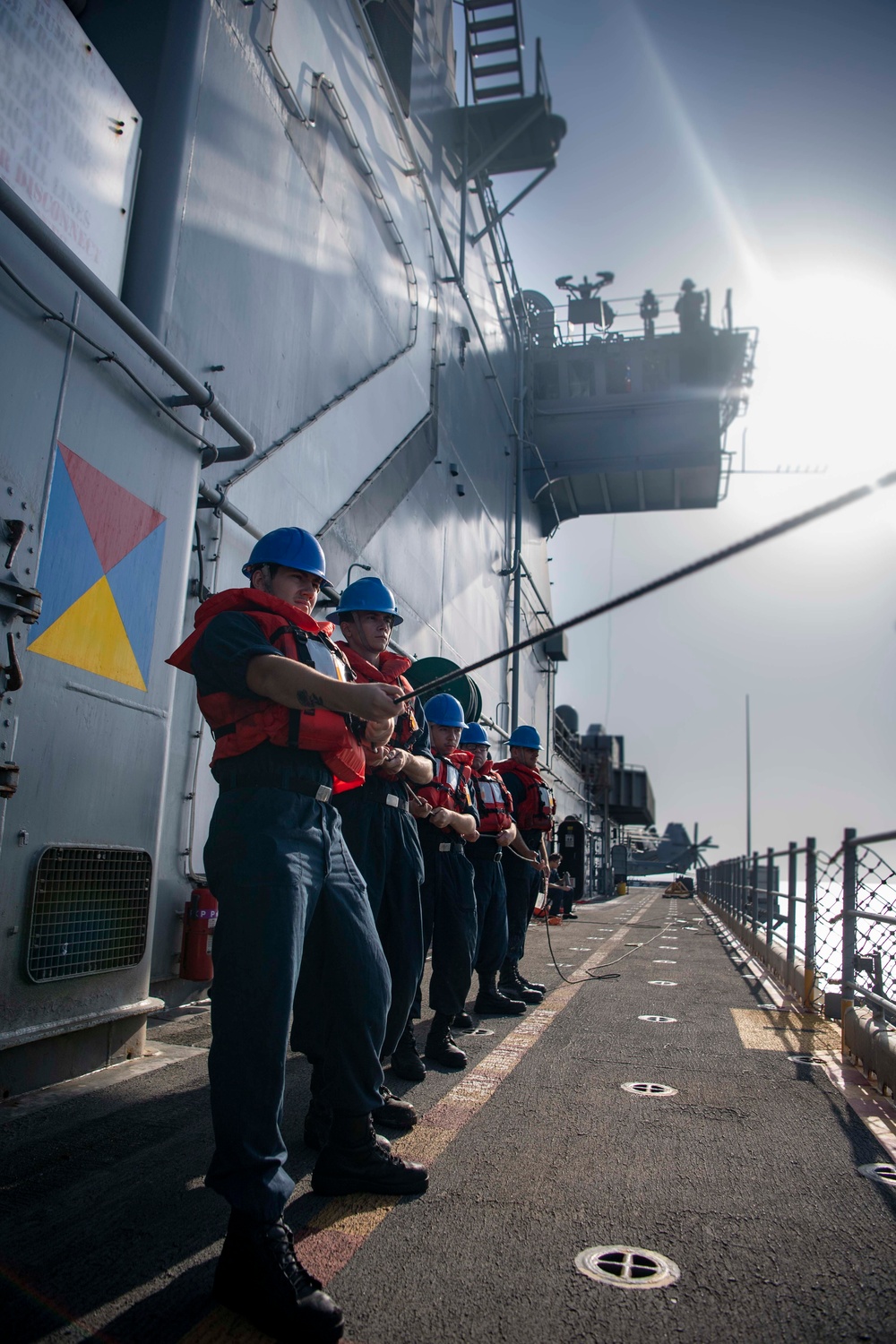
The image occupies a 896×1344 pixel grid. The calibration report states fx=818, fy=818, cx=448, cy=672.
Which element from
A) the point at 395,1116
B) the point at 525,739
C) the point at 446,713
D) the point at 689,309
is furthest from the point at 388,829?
the point at 689,309

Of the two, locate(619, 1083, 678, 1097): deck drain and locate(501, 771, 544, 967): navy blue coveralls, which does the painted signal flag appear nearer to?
locate(619, 1083, 678, 1097): deck drain

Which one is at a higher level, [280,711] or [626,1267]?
[280,711]

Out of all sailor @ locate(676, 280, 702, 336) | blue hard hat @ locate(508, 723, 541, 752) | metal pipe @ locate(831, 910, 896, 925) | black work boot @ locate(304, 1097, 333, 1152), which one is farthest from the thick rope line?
sailor @ locate(676, 280, 702, 336)

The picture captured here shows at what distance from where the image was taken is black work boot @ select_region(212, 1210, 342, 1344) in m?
Result: 1.65

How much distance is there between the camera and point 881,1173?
104 inches

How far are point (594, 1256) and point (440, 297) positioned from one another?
42.4 ft

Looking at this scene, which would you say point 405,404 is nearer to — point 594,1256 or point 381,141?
point 381,141

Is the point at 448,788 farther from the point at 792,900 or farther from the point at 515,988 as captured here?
the point at 792,900

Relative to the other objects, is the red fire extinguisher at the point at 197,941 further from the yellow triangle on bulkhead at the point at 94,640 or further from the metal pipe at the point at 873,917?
the metal pipe at the point at 873,917

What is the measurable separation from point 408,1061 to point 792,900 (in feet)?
14.6

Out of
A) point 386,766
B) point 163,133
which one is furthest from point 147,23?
point 386,766

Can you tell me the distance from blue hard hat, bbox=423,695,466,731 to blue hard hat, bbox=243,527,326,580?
2.55 meters

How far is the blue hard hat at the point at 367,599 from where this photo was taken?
325 cm

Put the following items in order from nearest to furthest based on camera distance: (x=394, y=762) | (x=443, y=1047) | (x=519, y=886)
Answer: (x=394, y=762) → (x=443, y=1047) → (x=519, y=886)
